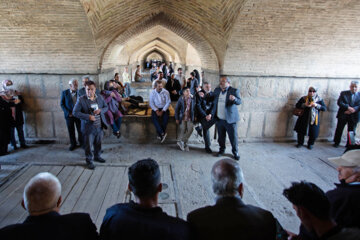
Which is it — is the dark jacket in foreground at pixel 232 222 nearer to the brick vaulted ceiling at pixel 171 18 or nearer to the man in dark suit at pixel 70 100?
the brick vaulted ceiling at pixel 171 18

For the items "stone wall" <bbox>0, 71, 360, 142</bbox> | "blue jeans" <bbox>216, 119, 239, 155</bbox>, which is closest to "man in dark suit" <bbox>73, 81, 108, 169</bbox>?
"stone wall" <bbox>0, 71, 360, 142</bbox>

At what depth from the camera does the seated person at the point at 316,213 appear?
147 centimetres

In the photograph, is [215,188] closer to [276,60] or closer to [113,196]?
[113,196]

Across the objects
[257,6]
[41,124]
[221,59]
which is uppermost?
[257,6]

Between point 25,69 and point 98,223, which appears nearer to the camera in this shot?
point 98,223

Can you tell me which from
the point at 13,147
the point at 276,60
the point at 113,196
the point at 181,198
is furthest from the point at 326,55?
the point at 13,147

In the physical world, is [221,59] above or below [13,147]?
above

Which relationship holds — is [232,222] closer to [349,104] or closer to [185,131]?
[185,131]

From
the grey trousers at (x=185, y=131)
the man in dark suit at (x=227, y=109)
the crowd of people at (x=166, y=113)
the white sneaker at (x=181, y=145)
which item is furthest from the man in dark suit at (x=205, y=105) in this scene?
the white sneaker at (x=181, y=145)

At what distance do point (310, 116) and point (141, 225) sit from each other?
19.1ft

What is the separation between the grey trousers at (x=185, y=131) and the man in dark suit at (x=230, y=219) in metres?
4.11

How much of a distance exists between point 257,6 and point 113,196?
4271 millimetres

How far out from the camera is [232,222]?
1.53 m

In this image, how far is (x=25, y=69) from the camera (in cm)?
597
